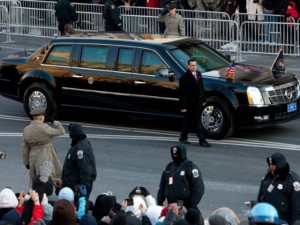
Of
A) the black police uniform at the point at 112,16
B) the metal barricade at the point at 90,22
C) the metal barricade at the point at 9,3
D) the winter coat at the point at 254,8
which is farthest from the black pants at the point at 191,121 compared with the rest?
the metal barricade at the point at 9,3

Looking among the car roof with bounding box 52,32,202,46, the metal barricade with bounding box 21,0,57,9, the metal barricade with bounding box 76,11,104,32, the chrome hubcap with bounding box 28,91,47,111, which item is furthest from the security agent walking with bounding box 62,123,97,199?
the metal barricade with bounding box 21,0,57,9

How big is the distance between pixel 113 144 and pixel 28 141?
403 centimetres

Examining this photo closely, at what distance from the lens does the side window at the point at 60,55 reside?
1883cm

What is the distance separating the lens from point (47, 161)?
13156 millimetres

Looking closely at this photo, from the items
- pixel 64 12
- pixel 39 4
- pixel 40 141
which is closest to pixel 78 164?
pixel 40 141

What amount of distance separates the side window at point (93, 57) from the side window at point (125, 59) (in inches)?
12.1

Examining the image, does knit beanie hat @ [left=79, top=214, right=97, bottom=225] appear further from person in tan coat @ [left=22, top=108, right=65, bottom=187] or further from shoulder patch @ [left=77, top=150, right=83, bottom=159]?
person in tan coat @ [left=22, top=108, right=65, bottom=187]

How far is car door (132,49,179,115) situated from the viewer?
17.7 m

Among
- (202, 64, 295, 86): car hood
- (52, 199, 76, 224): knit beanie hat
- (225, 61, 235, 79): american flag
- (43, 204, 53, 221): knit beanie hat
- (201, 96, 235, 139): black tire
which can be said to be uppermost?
(52, 199, 76, 224): knit beanie hat

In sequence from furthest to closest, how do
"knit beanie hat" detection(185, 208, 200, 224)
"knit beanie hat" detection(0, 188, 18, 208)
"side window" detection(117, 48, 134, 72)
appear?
"side window" detection(117, 48, 134, 72) < "knit beanie hat" detection(0, 188, 18, 208) < "knit beanie hat" detection(185, 208, 200, 224)

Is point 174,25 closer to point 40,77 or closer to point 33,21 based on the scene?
point 40,77

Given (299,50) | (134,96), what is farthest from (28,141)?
(299,50)

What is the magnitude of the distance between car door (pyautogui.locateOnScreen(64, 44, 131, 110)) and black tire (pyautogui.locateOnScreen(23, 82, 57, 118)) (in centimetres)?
43

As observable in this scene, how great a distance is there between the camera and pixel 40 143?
13445 mm
